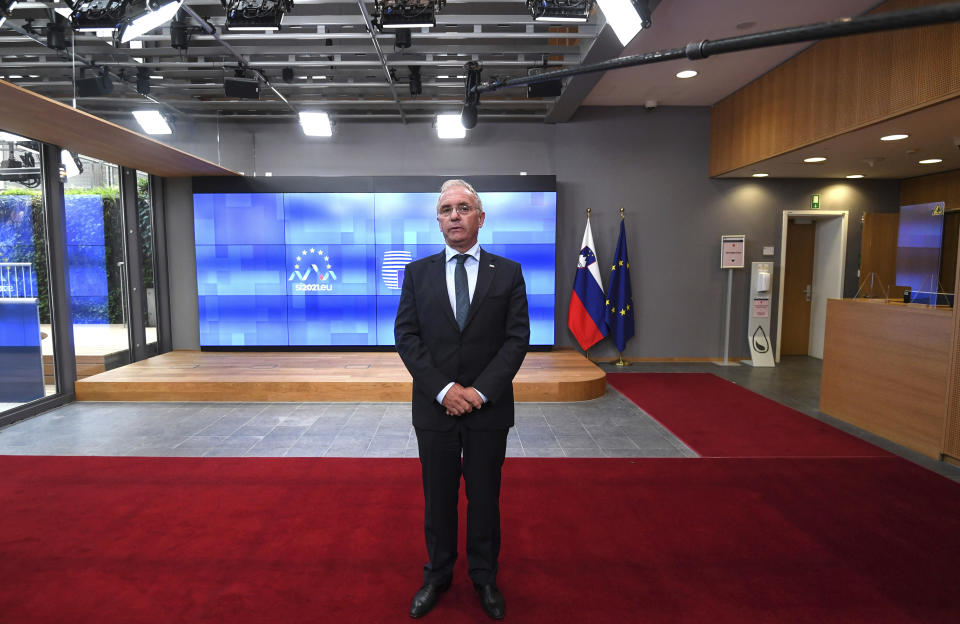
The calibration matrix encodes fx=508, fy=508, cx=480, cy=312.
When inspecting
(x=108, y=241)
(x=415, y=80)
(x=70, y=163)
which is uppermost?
(x=415, y=80)

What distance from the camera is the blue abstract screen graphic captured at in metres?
6.60

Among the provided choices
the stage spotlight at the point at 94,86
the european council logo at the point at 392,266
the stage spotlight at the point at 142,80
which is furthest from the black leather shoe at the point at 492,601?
the stage spotlight at the point at 142,80

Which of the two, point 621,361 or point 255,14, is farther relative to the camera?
point 621,361

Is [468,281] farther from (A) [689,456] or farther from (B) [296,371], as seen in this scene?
(B) [296,371]

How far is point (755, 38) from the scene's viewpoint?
1163 mm

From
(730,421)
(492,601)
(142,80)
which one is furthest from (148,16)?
(730,421)

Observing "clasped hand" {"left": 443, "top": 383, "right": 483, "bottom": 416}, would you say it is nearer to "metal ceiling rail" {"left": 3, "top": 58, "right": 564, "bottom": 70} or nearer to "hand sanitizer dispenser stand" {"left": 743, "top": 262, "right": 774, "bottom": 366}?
"metal ceiling rail" {"left": 3, "top": 58, "right": 564, "bottom": 70}

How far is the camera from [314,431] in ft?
14.0

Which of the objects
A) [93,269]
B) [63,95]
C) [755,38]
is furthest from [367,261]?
[755,38]

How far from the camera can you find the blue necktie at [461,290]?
199 cm

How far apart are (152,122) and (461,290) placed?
457 cm

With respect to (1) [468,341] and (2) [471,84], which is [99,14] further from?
(1) [468,341]

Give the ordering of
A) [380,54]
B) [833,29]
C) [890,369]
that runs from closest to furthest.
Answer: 1. [833,29]
2. [890,369]
3. [380,54]

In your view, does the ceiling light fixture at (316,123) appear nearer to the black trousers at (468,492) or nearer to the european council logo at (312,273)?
the european council logo at (312,273)
